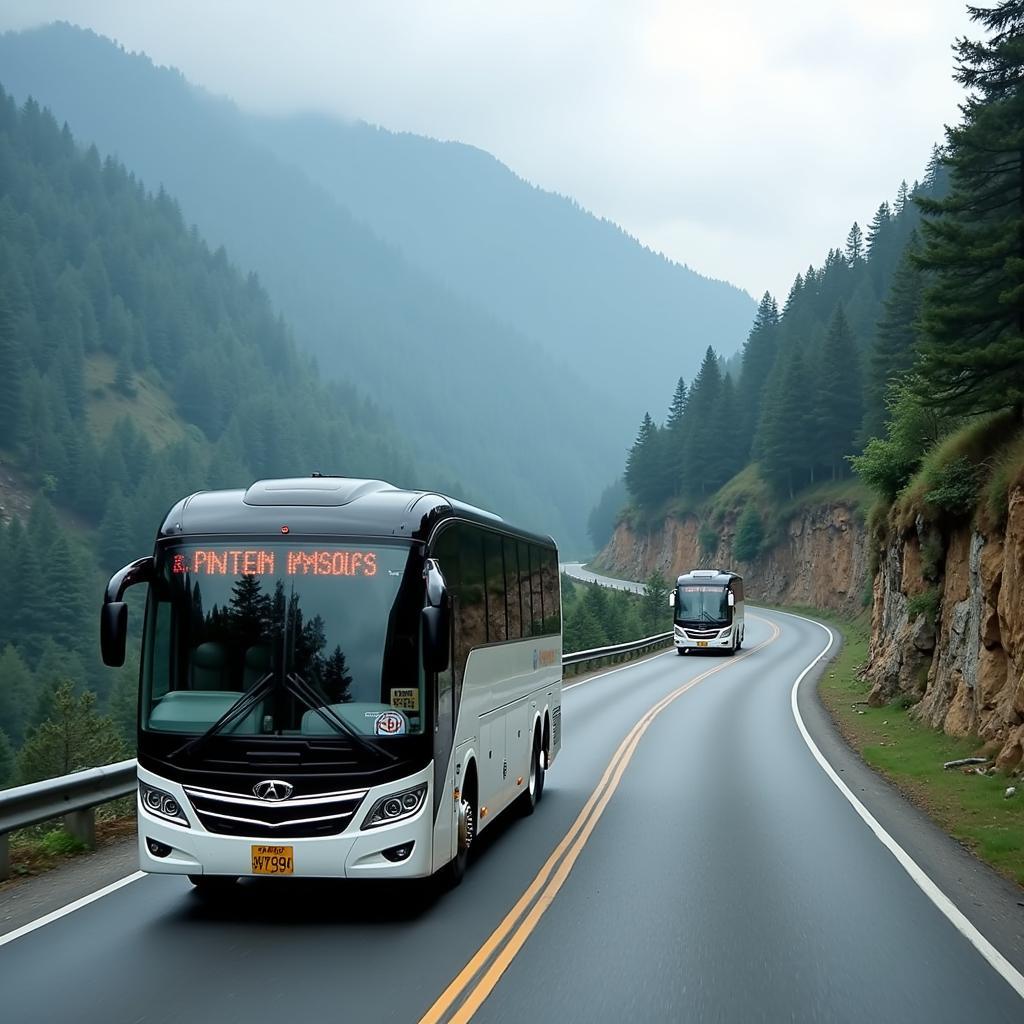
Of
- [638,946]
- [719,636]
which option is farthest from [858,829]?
[719,636]

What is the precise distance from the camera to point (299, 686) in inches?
328

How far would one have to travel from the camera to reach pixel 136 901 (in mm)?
9039

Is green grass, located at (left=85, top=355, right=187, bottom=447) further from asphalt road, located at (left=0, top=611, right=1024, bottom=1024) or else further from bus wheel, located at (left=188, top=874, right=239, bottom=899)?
bus wheel, located at (left=188, top=874, right=239, bottom=899)

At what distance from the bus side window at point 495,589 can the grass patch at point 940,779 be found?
5.25 metres

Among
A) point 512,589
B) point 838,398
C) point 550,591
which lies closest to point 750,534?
point 838,398

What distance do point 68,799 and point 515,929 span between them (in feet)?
17.2

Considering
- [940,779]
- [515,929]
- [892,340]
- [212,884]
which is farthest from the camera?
[892,340]

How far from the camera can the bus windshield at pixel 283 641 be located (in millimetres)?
8312

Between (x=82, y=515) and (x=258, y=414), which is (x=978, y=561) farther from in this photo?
(x=258, y=414)

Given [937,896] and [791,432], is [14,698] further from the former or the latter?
[937,896]

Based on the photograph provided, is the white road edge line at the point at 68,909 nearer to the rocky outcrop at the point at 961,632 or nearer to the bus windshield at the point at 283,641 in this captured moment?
the bus windshield at the point at 283,641

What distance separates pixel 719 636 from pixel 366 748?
41.8m

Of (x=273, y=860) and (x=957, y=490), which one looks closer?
(x=273, y=860)

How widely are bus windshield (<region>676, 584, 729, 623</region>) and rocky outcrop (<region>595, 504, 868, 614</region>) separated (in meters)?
27.1
